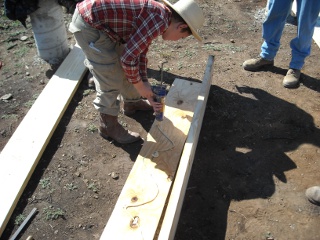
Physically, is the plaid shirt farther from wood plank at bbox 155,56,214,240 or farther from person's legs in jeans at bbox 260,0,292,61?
person's legs in jeans at bbox 260,0,292,61

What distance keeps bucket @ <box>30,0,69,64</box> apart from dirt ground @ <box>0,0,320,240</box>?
0.67ft

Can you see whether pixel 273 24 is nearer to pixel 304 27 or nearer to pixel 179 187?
pixel 304 27

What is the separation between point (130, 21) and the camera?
259 cm

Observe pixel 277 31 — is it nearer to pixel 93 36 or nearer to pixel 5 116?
pixel 93 36

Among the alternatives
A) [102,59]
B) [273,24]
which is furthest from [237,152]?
[273,24]

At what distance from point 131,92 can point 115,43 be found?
802mm

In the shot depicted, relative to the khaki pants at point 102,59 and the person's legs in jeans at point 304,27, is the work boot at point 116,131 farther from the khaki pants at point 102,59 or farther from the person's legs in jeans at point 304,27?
the person's legs in jeans at point 304,27

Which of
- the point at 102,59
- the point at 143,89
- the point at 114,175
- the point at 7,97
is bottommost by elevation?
the point at 114,175

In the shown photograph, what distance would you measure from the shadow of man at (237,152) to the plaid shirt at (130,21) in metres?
1.25

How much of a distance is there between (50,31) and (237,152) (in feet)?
9.29

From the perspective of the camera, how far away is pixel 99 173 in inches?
130

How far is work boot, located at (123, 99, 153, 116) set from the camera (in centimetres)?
378

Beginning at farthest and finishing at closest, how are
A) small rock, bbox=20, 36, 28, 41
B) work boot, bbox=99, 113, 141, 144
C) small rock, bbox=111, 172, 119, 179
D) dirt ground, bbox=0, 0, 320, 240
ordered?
small rock, bbox=20, 36, 28, 41 → work boot, bbox=99, 113, 141, 144 → small rock, bbox=111, 172, 119, 179 → dirt ground, bbox=0, 0, 320, 240

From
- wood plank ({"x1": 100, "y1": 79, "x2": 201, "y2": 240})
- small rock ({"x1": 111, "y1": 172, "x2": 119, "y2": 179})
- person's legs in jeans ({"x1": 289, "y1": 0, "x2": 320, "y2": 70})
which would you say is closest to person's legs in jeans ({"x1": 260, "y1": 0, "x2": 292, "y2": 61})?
person's legs in jeans ({"x1": 289, "y1": 0, "x2": 320, "y2": 70})
